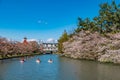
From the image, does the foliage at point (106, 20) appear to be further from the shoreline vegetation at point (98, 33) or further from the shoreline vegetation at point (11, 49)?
the shoreline vegetation at point (11, 49)

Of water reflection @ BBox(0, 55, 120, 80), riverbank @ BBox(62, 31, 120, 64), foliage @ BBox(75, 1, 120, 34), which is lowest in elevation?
water reflection @ BBox(0, 55, 120, 80)

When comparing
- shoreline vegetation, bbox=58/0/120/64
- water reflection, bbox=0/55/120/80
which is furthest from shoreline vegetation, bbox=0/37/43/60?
water reflection, bbox=0/55/120/80

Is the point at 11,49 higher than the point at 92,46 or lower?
higher

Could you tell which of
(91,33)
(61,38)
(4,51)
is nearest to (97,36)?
(91,33)

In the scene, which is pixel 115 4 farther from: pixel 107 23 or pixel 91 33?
pixel 91 33

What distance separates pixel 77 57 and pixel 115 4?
1489 cm

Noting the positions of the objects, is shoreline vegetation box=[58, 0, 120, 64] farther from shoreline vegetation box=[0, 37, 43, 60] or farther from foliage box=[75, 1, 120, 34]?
shoreline vegetation box=[0, 37, 43, 60]

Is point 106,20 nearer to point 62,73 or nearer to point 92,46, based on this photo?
A: point 92,46

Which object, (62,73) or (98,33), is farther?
(98,33)

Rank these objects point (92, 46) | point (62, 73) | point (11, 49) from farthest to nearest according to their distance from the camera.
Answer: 1. point (11, 49)
2. point (92, 46)
3. point (62, 73)

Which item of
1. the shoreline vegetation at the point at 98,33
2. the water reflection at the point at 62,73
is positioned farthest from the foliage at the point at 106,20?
the water reflection at the point at 62,73

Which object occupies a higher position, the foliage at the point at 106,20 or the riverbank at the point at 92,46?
the foliage at the point at 106,20

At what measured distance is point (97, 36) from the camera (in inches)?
2013

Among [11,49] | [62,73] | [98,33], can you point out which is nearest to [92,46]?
[98,33]
